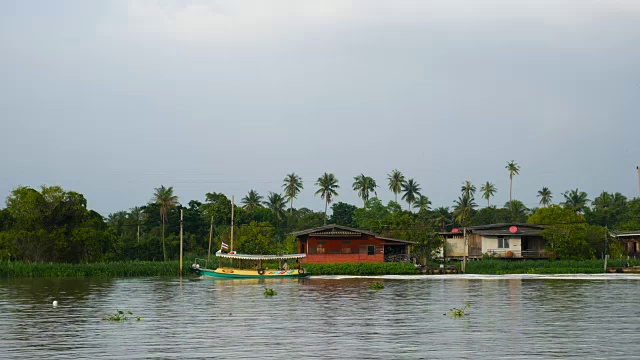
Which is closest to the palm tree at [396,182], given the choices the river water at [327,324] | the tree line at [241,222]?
the tree line at [241,222]

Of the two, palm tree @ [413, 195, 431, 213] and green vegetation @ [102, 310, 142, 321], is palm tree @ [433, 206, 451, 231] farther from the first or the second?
green vegetation @ [102, 310, 142, 321]

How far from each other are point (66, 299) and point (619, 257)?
72971 millimetres

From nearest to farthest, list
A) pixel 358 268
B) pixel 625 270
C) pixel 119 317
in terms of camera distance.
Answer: pixel 119 317, pixel 625 270, pixel 358 268

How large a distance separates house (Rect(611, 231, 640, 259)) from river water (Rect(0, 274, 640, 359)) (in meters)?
43.6

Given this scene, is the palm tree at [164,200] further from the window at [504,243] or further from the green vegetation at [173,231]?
the window at [504,243]

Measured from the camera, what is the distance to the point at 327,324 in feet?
115

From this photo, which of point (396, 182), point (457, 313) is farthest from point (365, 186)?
point (457, 313)

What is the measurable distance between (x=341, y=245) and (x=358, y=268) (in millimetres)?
5373

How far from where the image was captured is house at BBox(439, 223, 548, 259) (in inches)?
3824

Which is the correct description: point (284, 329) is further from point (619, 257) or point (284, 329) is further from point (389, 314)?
point (619, 257)

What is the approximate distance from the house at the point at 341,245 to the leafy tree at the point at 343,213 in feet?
158

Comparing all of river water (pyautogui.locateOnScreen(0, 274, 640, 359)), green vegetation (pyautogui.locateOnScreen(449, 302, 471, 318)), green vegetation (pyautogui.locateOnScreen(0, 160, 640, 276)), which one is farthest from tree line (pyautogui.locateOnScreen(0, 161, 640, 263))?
green vegetation (pyautogui.locateOnScreen(449, 302, 471, 318))

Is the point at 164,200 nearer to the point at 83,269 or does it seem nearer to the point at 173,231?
the point at 173,231

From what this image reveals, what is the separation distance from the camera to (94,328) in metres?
33.8
